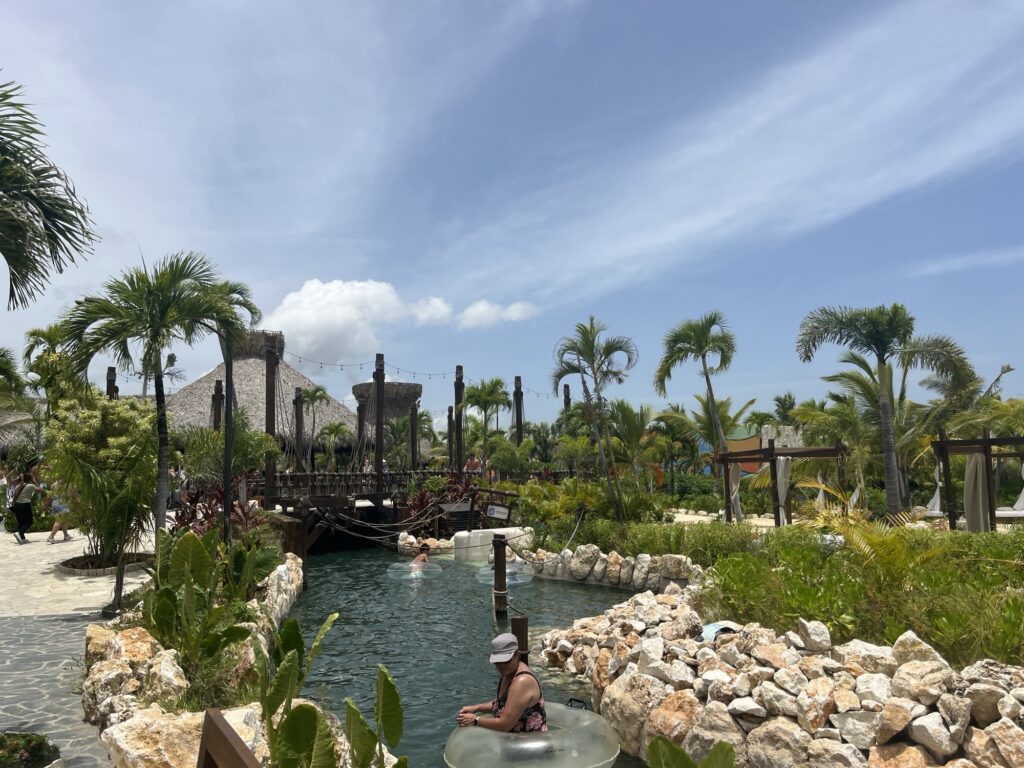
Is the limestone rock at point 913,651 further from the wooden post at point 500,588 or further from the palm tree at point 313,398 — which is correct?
the palm tree at point 313,398

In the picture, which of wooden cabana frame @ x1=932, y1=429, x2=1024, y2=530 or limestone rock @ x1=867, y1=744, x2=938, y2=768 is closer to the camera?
limestone rock @ x1=867, y1=744, x2=938, y2=768

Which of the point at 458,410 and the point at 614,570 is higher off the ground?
the point at 458,410

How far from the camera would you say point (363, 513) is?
24.6 meters

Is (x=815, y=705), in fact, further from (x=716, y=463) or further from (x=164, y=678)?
(x=716, y=463)

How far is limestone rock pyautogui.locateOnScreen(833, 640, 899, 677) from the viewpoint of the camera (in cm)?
599

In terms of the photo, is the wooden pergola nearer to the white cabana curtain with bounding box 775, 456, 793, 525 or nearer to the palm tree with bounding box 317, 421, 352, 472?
the white cabana curtain with bounding box 775, 456, 793, 525

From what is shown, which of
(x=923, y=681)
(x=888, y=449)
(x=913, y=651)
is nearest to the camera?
(x=923, y=681)

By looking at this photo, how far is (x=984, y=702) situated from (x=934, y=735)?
442 mm

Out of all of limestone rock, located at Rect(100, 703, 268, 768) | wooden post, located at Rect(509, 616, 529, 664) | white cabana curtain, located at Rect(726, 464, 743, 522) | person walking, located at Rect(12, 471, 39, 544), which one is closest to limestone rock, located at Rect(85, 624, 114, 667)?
limestone rock, located at Rect(100, 703, 268, 768)

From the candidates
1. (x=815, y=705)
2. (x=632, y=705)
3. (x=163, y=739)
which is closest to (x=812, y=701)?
(x=815, y=705)

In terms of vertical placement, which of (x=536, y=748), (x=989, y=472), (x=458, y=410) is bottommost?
(x=536, y=748)

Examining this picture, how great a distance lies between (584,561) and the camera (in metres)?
15.7

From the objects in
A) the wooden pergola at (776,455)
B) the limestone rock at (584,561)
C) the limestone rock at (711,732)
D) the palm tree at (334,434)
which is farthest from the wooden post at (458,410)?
the limestone rock at (711,732)

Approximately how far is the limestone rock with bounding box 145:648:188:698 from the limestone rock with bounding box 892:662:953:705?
17.4 feet
